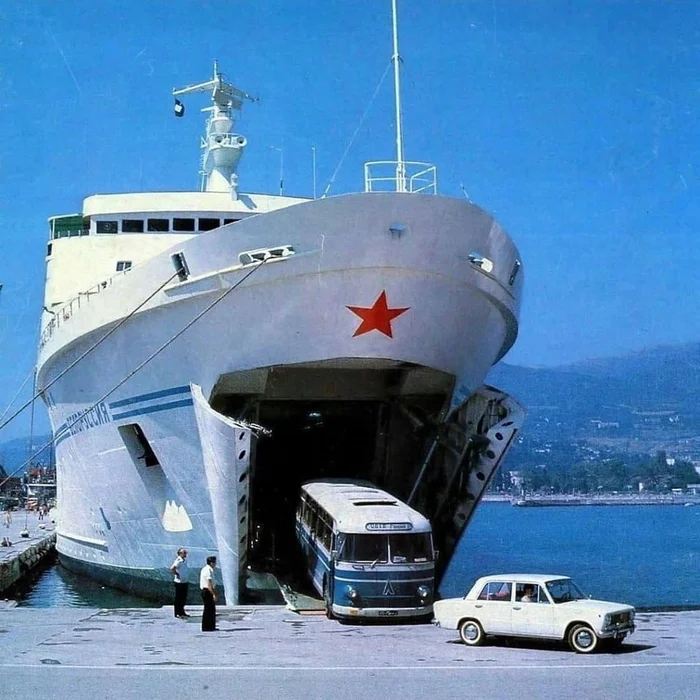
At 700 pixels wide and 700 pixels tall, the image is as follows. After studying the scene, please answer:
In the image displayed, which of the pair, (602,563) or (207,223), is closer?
(207,223)

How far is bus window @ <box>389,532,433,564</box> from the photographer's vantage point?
1562cm

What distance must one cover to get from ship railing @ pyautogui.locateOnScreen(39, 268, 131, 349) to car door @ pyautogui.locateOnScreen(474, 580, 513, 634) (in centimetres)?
1037

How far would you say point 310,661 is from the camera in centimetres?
1135

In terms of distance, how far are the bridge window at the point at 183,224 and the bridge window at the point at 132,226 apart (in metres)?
1.00

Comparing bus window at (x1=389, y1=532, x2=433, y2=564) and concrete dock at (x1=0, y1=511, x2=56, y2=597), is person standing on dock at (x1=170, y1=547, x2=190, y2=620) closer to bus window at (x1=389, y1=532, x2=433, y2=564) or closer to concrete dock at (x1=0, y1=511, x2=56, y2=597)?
bus window at (x1=389, y1=532, x2=433, y2=564)

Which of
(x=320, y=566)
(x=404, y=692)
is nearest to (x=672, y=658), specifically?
(x=404, y=692)

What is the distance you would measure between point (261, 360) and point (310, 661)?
25.7 feet

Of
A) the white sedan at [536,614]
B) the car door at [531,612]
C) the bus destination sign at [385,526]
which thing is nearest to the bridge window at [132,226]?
the bus destination sign at [385,526]

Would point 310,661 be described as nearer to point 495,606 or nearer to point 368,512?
point 495,606

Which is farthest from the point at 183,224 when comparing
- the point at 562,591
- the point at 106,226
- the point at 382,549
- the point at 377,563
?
the point at 562,591

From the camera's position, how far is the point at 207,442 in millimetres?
18188

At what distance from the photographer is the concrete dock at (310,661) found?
30.9 ft

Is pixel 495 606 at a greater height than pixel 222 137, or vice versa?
pixel 222 137

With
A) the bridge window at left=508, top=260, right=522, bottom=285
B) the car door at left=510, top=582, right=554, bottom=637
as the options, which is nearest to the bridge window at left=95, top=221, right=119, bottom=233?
the bridge window at left=508, top=260, right=522, bottom=285
